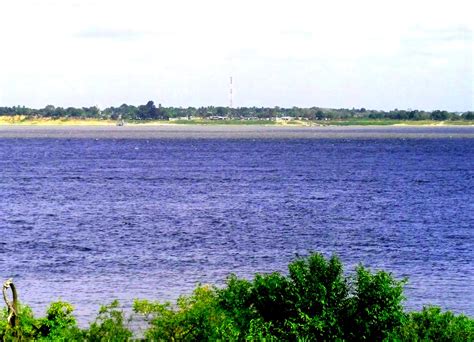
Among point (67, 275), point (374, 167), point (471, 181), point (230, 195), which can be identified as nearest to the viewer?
point (67, 275)

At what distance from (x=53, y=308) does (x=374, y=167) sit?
140789mm

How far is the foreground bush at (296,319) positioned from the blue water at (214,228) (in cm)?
1740

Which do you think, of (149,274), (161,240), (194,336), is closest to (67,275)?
(149,274)

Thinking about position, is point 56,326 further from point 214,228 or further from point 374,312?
point 214,228

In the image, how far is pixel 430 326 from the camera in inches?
1218

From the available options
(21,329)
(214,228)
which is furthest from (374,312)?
(214,228)

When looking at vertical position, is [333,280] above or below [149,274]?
above

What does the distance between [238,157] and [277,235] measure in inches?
4814

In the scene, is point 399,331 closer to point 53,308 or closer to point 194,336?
point 194,336

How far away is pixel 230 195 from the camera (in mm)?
111188

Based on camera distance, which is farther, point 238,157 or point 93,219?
point 238,157

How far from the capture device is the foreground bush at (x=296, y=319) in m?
29.3

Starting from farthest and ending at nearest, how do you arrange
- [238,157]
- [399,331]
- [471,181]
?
[238,157]
[471,181]
[399,331]

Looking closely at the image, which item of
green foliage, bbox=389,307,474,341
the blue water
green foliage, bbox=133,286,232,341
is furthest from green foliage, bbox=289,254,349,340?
the blue water
